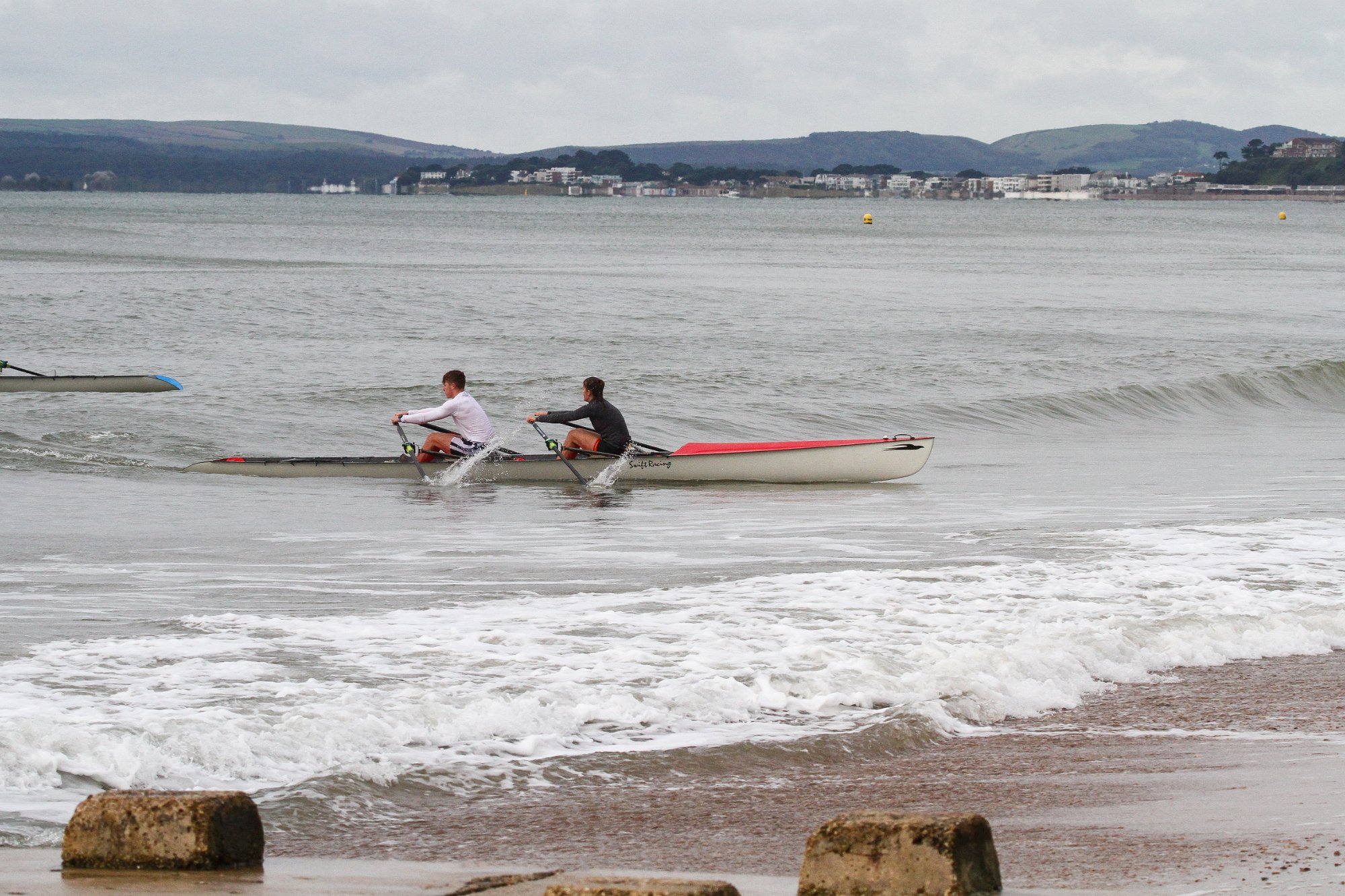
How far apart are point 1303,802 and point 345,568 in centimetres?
737

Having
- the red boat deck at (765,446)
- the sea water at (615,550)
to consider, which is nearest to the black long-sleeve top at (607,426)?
the sea water at (615,550)

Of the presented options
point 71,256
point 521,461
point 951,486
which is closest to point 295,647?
point 521,461

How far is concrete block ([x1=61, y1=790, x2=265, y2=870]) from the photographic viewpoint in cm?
434

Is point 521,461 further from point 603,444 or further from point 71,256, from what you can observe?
point 71,256

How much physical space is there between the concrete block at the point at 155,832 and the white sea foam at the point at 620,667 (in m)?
1.48

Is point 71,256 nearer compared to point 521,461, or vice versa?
point 521,461

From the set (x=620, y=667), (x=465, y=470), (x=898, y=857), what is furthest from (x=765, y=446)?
(x=898, y=857)

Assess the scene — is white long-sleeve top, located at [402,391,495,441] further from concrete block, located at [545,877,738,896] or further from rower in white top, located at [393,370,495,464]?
concrete block, located at [545,877,738,896]

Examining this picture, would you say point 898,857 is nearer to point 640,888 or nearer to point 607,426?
point 640,888

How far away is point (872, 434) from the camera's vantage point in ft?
74.6

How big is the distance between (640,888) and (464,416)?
13.5 meters

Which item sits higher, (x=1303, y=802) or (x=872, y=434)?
(x=1303, y=802)

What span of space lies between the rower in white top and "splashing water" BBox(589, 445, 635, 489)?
4.31 ft

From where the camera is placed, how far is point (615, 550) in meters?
12.1
